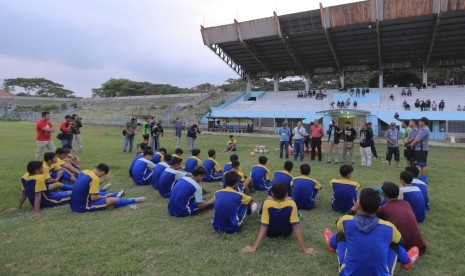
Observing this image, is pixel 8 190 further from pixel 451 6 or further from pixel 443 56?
pixel 443 56

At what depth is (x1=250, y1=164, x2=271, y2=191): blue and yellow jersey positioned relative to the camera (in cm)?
684

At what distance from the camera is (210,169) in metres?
7.71

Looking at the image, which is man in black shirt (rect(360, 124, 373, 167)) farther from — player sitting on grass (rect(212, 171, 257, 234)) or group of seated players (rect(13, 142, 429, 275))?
player sitting on grass (rect(212, 171, 257, 234))

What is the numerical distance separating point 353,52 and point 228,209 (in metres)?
34.7

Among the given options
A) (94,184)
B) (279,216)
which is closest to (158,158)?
(94,184)

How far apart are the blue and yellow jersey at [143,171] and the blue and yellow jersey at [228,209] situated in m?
3.58

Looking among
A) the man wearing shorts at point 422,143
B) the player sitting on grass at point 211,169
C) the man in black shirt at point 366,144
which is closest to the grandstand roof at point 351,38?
the man in black shirt at point 366,144

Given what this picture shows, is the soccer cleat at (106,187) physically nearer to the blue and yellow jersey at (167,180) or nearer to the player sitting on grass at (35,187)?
the player sitting on grass at (35,187)

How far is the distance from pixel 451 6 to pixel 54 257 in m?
31.1

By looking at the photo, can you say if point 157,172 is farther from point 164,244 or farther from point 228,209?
point 228,209

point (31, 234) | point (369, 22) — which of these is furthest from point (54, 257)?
point (369, 22)

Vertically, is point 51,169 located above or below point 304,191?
above

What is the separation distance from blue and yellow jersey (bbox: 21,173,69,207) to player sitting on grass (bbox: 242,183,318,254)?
3.92m

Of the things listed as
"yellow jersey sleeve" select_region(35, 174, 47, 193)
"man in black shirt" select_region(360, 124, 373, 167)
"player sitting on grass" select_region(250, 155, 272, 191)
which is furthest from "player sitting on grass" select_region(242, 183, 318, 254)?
"man in black shirt" select_region(360, 124, 373, 167)
